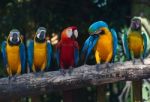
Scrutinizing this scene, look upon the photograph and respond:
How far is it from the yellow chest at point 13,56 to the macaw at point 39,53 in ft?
0.37

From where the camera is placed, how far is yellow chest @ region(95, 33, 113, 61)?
13.0ft

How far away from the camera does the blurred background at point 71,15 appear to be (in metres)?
5.64

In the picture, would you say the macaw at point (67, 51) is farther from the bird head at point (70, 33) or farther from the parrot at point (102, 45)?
the parrot at point (102, 45)

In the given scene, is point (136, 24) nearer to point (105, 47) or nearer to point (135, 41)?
point (135, 41)

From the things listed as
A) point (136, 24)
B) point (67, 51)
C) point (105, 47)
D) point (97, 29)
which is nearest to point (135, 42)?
point (136, 24)

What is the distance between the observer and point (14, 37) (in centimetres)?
396

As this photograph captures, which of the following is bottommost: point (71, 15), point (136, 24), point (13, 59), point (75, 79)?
point (75, 79)

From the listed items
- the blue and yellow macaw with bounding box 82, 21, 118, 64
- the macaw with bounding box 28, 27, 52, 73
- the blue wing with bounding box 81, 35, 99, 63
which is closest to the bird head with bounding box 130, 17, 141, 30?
the blue and yellow macaw with bounding box 82, 21, 118, 64

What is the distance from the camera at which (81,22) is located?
18.8 ft

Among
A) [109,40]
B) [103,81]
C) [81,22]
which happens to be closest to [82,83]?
[103,81]

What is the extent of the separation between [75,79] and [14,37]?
1002 mm

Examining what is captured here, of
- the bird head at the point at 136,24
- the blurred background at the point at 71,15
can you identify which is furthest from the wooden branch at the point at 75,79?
the blurred background at the point at 71,15

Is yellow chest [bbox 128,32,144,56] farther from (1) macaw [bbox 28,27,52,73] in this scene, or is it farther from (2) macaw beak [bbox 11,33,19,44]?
(2) macaw beak [bbox 11,33,19,44]

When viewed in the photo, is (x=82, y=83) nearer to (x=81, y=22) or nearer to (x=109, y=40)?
(x=109, y=40)
